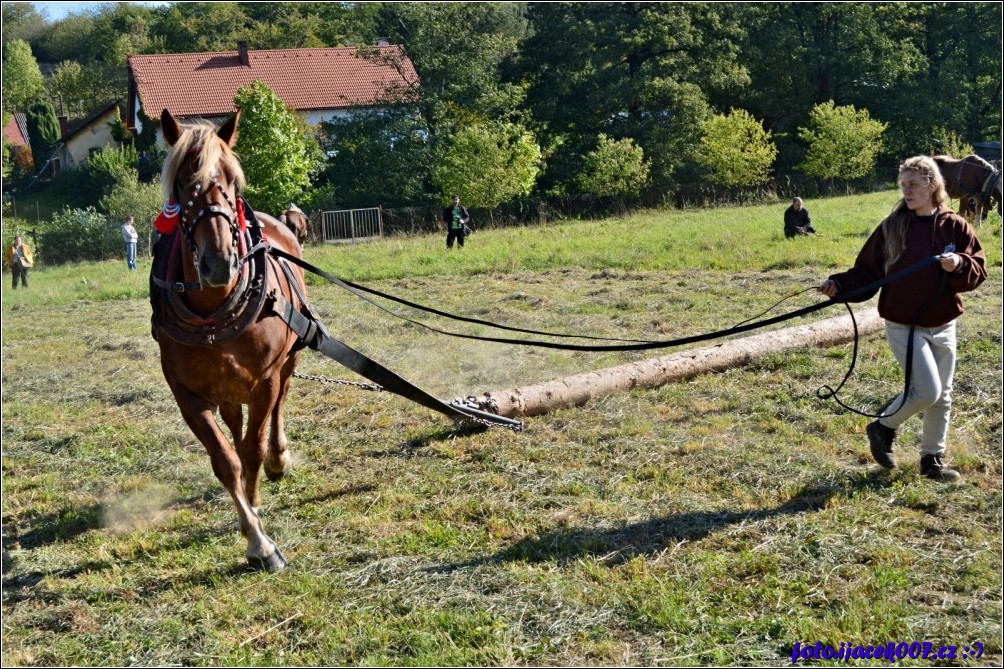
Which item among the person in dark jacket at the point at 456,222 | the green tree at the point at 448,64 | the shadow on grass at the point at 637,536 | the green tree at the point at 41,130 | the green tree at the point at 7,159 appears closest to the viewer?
the shadow on grass at the point at 637,536

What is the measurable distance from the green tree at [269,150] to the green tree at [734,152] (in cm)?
1824

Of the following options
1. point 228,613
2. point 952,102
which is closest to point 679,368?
point 228,613

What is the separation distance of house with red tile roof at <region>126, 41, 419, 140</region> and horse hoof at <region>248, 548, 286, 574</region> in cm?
3676

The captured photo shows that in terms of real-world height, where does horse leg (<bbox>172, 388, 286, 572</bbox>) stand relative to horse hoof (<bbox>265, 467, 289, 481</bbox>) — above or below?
above

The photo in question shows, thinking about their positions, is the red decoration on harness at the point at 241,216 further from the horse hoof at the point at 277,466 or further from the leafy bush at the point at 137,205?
the leafy bush at the point at 137,205

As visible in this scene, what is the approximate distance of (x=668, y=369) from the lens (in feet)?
27.2

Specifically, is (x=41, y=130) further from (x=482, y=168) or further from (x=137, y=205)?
(x=482, y=168)

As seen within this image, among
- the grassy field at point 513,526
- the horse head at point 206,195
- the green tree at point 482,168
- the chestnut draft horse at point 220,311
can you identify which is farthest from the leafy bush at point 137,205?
the horse head at point 206,195

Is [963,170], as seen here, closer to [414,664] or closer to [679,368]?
[679,368]

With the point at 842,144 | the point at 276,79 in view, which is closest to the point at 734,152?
the point at 842,144

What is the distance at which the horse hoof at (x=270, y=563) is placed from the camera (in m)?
4.88

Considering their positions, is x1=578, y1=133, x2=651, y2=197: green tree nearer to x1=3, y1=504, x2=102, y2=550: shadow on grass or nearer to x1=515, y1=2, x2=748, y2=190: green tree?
x1=515, y1=2, x2=748, y2=190: green tree

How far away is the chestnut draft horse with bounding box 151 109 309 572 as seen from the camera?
14.8ft

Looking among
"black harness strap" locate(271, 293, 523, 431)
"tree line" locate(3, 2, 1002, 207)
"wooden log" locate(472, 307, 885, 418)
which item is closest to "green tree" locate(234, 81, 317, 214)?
"tree line" locate(3, 2, 1002, 207)
